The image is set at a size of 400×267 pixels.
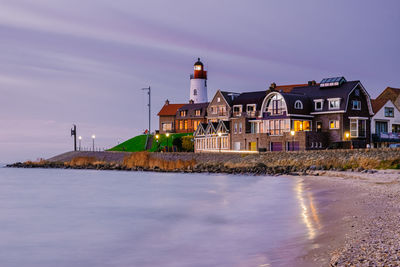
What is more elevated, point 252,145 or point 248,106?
point 248,106

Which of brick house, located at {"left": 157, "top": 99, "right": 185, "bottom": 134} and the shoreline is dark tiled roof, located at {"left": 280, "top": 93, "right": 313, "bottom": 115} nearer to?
the shoreline

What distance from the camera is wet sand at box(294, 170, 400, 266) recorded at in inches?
360

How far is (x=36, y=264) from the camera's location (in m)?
12.8

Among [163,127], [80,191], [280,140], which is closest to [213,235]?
[80,191]

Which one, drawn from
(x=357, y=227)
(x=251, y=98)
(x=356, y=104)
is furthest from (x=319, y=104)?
(x=357, y=227)

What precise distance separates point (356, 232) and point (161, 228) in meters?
8.72

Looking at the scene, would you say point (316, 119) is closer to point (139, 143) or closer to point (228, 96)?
Answer: point (228, 96)

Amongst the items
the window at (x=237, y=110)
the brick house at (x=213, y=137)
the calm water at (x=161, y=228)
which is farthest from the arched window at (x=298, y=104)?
the calm water at (x=161, y=228)

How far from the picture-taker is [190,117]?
90.6 metres

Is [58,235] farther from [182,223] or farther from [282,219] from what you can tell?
[282,219]

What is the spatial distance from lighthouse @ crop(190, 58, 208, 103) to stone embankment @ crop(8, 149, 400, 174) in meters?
24.3

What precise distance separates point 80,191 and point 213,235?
978 inches

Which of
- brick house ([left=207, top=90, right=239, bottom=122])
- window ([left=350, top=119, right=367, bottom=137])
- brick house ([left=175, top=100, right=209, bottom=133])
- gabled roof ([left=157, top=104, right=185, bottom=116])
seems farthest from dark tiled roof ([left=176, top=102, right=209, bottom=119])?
window ([left=350, top=119, right=367, bottom=137])

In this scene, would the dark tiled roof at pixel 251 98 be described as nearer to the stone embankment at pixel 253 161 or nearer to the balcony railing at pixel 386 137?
the stone embankment at pixel 253 161
